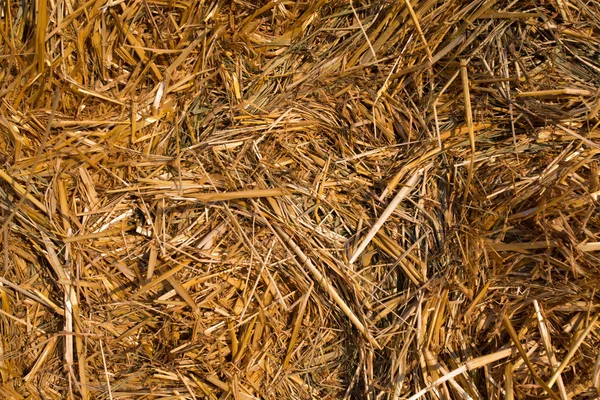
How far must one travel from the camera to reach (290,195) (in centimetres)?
143

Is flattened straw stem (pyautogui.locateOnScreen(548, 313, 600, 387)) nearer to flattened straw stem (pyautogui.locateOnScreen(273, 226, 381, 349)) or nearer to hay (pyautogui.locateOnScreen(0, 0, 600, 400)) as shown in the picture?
hay (pyautogui.locateOnScreen(0, 0, 600, 400))

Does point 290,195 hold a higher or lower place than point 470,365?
higher

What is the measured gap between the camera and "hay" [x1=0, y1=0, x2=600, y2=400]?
4.49 ft

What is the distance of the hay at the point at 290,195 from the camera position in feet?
4.49

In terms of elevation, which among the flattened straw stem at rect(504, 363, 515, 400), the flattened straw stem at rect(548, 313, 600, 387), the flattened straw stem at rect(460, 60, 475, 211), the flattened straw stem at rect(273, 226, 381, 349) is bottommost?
the flattened straw stem at rect(504, 363, 515, 400)

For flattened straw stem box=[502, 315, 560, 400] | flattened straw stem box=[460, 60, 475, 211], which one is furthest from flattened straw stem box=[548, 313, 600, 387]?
flattened straw stem box=[460, 60, 475, 211]

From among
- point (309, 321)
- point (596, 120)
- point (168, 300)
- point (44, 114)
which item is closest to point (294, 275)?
point (309, 321)

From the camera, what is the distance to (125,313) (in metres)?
1.42

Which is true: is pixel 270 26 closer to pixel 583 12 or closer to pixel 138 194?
pixel 138 194

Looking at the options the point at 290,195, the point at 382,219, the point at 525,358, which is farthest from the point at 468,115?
the point at 525,358

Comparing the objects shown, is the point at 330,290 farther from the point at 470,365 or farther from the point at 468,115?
the point at 468,115

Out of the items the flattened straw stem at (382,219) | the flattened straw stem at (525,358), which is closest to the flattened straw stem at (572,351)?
the flattened straw stem at (525,358)

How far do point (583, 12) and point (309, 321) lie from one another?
1096mm

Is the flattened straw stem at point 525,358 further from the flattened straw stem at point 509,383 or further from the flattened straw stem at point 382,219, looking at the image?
the flattened straw stem at point 382,219
